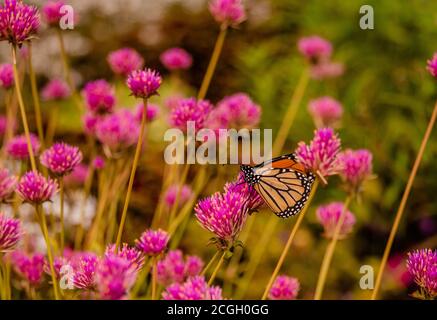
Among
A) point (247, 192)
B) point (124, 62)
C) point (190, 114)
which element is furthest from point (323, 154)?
point (124, 62)

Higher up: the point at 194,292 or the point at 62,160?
the point at 62,160

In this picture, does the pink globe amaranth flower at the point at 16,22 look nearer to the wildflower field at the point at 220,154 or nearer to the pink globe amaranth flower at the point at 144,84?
the wildflower field at the point at 220,154

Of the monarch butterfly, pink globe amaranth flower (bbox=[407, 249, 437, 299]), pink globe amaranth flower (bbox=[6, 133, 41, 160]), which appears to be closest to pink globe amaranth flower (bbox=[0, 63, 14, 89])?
pink globe amaranth flower (bbox=[6, 133, 41, 160])

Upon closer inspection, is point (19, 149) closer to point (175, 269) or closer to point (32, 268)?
point (32, 268)

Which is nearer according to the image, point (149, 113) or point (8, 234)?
point (8, 234)

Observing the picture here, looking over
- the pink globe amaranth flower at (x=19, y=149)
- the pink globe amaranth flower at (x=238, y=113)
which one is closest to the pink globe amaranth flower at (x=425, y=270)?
the pink globe amaranth flower at (x=238, y=113)

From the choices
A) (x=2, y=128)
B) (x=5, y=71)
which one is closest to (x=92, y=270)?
(x=5, y=71)

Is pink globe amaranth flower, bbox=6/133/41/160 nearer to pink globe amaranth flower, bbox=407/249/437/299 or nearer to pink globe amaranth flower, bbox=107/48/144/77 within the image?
pink globe amaranth flower, bbox=107/48/144/77

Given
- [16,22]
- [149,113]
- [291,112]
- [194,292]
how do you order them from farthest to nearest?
[291,112]
[149,113]
[16,22]
[194,292]
